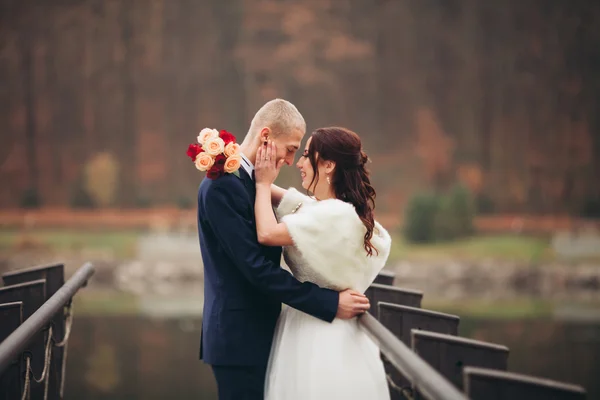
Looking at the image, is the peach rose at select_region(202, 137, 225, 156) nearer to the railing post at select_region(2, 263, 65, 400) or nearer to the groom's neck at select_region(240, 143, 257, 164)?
the groom's neck at select_region(240, 143, 257, 164)

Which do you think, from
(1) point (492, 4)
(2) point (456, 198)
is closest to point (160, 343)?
(2) point (456, 198)

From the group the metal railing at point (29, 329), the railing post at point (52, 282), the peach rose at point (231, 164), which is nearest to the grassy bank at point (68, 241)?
the railing post at point (52, 282)

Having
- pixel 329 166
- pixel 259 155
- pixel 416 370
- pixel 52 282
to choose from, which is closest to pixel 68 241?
pixel 52 282

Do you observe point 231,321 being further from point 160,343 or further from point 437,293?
point 437,293

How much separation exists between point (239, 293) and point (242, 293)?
0.01m

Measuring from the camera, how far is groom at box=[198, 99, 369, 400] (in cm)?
260

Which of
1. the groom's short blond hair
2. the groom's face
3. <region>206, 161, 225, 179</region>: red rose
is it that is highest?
the groom's short blond hair

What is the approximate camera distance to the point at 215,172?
264 centimetres

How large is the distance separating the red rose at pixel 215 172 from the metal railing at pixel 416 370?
711mm

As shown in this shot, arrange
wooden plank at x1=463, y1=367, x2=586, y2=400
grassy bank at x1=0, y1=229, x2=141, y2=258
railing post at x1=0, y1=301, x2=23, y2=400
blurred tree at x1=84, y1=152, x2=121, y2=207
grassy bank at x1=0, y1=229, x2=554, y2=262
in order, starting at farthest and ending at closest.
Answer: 1. blurred tree at x1=84, y1=152, x2=121, y2=207
2. grassy bank at x1=0, y1=229, x2=141, y2=258
3. grassy bank at x1=0, y1=229, x2=554, y2=262
4. railing post at x1=0, y1=301, x2=23, y2=400
5. wooden plank at x1=463, y1=367, x2=586, y2=400

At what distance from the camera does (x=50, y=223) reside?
19750 millimetres

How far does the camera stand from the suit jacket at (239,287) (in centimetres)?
260

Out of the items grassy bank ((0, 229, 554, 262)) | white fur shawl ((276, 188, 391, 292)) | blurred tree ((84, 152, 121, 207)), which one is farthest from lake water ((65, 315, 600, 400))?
blurred tree ((84, 152, 121, 207))

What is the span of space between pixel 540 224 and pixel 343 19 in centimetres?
750
